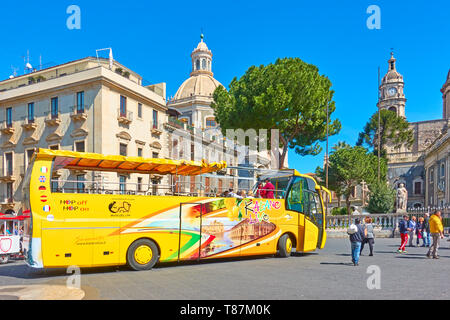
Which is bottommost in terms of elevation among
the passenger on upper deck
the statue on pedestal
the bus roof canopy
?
the statue on pedestal

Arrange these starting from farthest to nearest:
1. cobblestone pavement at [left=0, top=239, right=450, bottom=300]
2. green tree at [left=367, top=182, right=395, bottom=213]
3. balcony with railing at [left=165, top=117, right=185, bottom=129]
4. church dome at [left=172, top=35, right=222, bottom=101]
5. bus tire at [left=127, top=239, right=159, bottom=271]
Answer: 1. church dome at [left=172, top=35, right=222, bottom=101]
2. balcony with railing at [left=165, top=117, right=185, bottom=129]
3. green tree at [left=367, top=182, right=395, bottom=213]
4. bus tire at [left=127, top=239, right=159, bottom=271]
5. cobblestone pavement at [left=0, top=239, right=450, bottom=300]

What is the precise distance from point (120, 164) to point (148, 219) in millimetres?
2262

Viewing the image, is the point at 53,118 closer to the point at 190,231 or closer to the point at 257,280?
the point at 190,231

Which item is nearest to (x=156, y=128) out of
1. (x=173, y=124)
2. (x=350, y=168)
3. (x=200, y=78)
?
(x=173, y=124)

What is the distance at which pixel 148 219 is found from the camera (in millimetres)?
12438

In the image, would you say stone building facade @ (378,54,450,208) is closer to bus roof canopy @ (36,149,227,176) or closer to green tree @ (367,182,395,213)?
green tree @ (367,182,395,213)

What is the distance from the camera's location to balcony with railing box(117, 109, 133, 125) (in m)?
32.4

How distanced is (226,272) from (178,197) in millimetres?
3029

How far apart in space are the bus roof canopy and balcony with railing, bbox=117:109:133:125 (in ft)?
62.0

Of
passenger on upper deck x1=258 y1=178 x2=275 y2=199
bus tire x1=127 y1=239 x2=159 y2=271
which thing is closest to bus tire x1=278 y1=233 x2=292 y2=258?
passenger on upper deck x1=258 y1=178 x2=275 y2=199

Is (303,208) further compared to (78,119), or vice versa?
(78,119)

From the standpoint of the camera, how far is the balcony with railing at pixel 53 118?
106 ft
